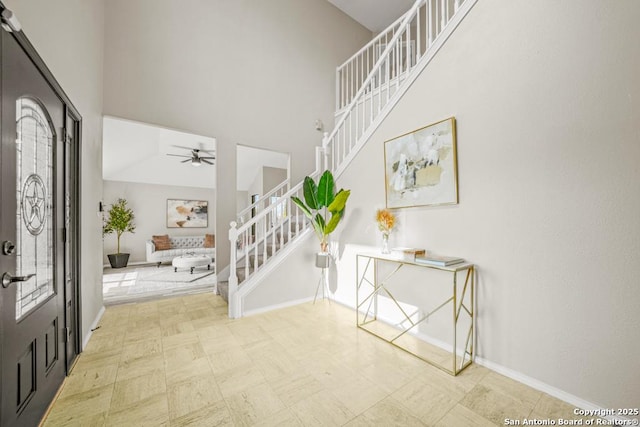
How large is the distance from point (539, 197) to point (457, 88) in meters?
1.18

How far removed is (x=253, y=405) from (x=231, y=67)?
181 inches

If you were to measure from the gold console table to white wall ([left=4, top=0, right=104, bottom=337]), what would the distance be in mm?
2906

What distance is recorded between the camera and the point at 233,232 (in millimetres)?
3156

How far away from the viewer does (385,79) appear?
143 inches

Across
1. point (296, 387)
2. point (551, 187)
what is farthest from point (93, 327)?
point (551, 187)

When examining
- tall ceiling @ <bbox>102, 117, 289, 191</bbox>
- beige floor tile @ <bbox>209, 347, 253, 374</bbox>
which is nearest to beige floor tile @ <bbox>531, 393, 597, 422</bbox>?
beige floor tile @ <bbox>209, 347, 253, 374</bbox>

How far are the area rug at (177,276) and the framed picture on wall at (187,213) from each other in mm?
2439

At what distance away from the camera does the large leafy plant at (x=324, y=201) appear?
3.30m

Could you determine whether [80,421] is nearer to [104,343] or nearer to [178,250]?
[104,343]

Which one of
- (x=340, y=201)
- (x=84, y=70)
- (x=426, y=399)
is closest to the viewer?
(x=426, y=399)

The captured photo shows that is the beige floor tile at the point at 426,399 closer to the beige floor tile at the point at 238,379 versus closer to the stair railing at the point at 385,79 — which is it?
the beige floor tile at the point at 238,379

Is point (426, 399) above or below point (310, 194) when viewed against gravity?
below

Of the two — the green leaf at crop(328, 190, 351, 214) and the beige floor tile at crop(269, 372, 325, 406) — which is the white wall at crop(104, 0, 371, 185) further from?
the beige floor tile at crop(269, 372, 325, 406)

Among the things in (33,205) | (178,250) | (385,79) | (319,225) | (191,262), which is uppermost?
(385,79)
